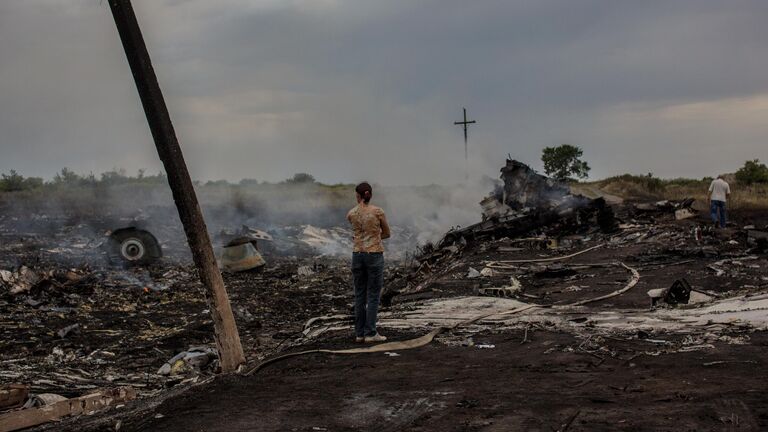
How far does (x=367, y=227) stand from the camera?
783cm

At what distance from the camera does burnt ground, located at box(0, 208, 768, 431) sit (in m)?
4.98

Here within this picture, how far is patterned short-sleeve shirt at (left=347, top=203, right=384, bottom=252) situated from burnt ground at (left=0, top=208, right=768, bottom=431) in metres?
1.16

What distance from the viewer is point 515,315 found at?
32.0 ft

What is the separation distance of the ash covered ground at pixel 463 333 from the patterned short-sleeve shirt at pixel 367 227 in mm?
1135

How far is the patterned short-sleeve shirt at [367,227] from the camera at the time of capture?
7836 mm

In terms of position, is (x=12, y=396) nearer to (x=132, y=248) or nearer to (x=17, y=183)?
(x=132, y=248)

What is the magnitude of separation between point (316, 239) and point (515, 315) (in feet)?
63.7

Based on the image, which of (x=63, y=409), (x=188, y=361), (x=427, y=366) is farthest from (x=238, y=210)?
(x=427, y=366)

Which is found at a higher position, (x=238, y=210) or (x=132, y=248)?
(x=238, y=210)

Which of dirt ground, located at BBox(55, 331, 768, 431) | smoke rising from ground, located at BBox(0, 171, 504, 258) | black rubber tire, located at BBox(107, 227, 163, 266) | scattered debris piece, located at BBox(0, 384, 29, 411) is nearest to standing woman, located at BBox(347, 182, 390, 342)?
dirt ground, located at BBox(55, 331, 768, 431)

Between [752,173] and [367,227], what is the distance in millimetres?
37654

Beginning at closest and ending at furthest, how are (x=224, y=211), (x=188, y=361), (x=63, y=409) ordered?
(x=63, y=409), (x=188, y=361), (x=224, y=211)

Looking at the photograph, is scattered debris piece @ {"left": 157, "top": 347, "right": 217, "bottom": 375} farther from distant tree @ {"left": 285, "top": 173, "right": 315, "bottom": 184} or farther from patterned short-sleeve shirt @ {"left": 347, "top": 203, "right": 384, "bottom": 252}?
distant tree @ {"left": 285, "top": 173, "right": 315, "bottom": 184}

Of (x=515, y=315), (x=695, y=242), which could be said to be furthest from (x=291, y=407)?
(x=695, y=242)
